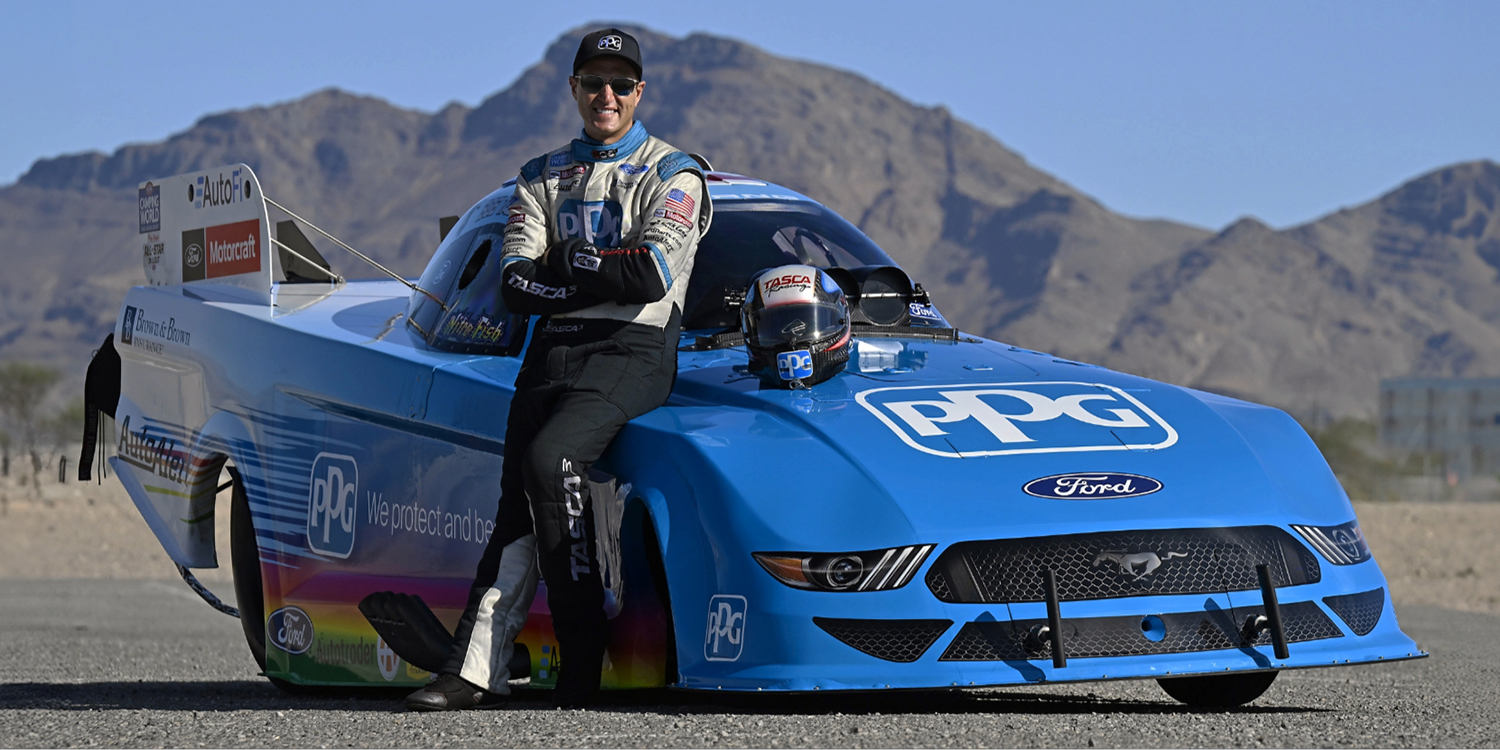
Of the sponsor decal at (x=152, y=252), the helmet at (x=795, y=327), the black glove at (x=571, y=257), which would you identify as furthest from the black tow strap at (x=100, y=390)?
the helmet at (x=795, y=327)

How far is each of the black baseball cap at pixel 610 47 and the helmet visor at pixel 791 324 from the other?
816mm

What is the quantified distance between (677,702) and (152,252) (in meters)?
4.28

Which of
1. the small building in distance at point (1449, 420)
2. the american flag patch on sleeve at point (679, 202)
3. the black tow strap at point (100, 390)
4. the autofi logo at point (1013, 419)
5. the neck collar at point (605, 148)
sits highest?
the neck collar at point (605, 148)

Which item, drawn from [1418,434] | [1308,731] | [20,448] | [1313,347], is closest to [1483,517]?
[1308,731]

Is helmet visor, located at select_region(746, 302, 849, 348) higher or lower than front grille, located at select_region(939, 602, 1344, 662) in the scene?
higher

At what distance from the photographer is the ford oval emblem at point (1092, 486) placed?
4430 mm

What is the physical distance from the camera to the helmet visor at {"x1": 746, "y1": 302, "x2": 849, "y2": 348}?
4.95 metres

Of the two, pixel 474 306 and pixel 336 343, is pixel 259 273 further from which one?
pixel 474 306

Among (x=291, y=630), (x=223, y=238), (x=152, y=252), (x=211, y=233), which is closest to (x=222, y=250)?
(x=223, y=238)

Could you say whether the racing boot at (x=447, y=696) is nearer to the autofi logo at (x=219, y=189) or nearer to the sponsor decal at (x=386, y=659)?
the sponsor decal at (x=386, y=659)

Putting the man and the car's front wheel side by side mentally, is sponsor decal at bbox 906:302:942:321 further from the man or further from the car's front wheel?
the car's front wheel

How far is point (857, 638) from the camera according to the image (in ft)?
14.1

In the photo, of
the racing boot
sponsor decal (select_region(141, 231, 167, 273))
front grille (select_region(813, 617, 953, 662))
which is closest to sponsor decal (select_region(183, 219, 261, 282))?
sponsor decal (select_region(141, 231, 167, 273))

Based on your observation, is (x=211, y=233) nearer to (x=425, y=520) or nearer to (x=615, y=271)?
(x=425, y=520)
